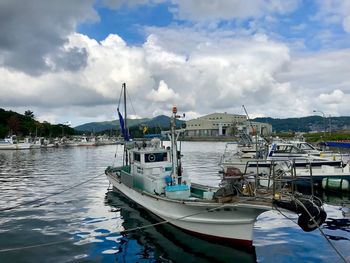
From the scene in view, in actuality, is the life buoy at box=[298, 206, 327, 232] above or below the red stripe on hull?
above

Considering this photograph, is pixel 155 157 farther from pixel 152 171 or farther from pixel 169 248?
pixel 169 248

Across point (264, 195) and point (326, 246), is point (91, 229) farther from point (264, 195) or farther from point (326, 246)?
point (326, 246)

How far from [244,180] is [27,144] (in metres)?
115

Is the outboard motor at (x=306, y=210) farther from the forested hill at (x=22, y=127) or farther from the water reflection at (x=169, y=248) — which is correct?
the forested hill at (x=22, y=127)

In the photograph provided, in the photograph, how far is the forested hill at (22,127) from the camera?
486ft

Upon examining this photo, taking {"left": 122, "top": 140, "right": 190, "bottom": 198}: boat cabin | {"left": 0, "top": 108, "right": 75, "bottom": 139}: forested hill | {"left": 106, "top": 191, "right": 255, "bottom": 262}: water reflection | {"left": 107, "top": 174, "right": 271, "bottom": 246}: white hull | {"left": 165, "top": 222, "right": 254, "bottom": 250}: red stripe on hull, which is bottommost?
{"left": 106, "top": 191, "right": 255, "bottom": 262}: water reflection

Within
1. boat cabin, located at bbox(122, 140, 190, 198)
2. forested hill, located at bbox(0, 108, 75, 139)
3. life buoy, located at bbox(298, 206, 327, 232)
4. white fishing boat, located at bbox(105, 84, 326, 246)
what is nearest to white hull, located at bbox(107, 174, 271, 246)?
white fishing boat, located at bbox(105, 84, 326, 246)

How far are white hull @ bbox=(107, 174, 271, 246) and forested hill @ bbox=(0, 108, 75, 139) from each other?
140m

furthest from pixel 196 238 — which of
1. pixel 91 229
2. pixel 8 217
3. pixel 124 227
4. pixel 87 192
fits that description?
pixel 87 192

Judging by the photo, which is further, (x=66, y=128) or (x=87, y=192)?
(x=66, y=128)

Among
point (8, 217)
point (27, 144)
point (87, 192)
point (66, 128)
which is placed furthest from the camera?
point (66, 128)

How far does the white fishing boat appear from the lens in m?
12.5

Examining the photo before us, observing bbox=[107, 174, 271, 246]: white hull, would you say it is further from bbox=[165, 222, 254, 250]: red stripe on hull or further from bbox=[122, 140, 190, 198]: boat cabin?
bbox=[122, 140, 190, 198]: boat cabin

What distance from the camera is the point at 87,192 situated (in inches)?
1163
